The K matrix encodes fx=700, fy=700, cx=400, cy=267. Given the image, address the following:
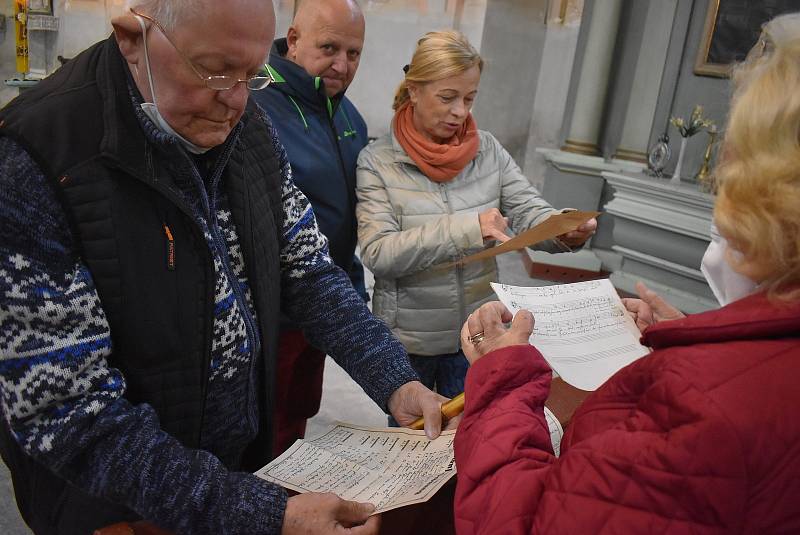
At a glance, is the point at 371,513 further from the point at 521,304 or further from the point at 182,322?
the point at 521,304

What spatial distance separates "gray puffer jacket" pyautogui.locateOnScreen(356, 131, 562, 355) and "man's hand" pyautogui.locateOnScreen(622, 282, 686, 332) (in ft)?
2.41

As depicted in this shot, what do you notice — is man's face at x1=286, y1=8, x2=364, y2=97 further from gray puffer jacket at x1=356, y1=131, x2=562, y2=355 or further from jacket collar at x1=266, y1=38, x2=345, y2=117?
gray puffer jacket at x1=356, y1=131, x2=562, y2=355

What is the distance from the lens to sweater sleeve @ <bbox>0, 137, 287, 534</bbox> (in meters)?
0.99

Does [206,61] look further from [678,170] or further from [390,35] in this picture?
[390,35]

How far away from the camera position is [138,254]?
3.67 ft

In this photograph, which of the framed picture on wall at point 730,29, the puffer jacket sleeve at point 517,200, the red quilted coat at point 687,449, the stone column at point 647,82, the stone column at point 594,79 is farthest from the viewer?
the stone column at point 594,79

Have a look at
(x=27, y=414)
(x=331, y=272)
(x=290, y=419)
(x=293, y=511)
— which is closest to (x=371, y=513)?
(x=293, y=511)

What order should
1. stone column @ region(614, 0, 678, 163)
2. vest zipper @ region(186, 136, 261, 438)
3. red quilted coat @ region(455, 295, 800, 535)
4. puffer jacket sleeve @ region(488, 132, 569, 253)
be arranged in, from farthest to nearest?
stone column @ region(614, 0, 678, 163), puffer jacket sleeve @ region(488, 132, 569, 253), vest zipper @ region(186, 136, 261, 438), red quilted coat @ region(455, 295, 800, 535)

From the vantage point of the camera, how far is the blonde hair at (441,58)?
92.4 inches

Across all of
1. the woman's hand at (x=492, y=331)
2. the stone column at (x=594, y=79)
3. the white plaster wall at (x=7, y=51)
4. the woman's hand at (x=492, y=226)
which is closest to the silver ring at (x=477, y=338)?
the woman's hand at (x=492, y=331)

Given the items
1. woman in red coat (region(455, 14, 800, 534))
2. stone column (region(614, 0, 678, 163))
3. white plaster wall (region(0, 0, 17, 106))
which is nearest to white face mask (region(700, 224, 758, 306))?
woman in red coat (region(455, 14, 800, 534))

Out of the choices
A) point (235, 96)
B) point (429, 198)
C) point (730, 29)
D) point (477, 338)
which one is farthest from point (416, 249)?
point (730, 29)

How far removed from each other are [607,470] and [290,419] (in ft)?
6.03

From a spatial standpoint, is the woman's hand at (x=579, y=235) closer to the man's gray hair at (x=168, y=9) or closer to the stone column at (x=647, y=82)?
the man's gray hair at (x=168, y=9)
